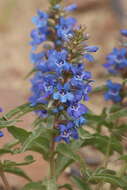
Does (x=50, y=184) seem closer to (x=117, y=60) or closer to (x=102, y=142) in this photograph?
(x=102, y=142)

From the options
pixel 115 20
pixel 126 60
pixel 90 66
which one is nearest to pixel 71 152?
pixel 126 60

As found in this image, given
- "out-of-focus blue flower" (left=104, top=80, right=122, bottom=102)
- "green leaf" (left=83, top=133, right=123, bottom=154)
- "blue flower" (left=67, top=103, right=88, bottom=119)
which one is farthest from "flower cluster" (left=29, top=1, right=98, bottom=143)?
"out-of-focus blue flower" (left=104, top=80, right=122, bottom=102)

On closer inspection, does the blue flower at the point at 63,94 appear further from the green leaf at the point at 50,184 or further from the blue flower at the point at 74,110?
the green leaf at the point at 50,184

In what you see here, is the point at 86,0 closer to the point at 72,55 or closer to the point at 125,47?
the point at 125,47

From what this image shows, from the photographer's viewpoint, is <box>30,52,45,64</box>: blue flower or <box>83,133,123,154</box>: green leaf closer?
<box>83,133,123,154</box>: green leaf

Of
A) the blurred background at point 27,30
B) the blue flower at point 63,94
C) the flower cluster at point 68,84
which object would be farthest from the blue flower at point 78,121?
the blurred background at point 27,30

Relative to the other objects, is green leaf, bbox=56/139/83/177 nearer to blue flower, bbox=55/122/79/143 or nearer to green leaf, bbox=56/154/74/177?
green leaf, bbox=56/154/74/177

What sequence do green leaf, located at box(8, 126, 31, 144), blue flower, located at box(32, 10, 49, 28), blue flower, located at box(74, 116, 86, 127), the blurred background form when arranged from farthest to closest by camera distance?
the blurred background → blue flower, located at box(32, 10, 49, 28) → green leaf, located at box(8, 126, 31, 144) → blue flower, located at box(74, 116, 86, 127)

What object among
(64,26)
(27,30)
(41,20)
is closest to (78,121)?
(64,26)
